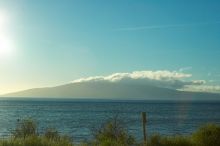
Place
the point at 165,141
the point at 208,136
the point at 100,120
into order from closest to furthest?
the point at 165,141, the point at 208,136, the point at 100,120

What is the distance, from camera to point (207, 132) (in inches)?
741

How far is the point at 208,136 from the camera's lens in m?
18.6

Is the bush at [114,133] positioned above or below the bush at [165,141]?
above

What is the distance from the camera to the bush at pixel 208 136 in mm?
18469

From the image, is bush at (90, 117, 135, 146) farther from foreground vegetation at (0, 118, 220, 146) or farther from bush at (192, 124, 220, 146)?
bush at (192, 124, 220, 146)

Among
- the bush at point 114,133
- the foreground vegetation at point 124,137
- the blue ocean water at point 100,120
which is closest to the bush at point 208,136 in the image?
the foreground vegetation at point 124,137

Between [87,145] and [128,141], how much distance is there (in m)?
2.57

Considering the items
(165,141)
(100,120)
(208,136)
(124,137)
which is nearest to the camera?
(165,141)

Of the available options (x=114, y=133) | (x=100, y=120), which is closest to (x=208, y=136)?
(x=114, y=133)

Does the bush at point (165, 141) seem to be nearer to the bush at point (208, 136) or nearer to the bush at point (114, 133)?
the bush at point (208, 136)

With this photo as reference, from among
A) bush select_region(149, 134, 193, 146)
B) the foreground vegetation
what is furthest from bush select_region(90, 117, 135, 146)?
bush select_region(149, 134, 193, 146)

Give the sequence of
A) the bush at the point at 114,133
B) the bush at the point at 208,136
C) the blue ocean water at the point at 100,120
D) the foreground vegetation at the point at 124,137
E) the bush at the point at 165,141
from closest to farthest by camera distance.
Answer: the foreground vegetation at the point at 124,137 < the bush at the point at 165,141 < the bush at the point at 208,136 < the bush at the point at 114,133 < the blue ocean water at the point at 100,120

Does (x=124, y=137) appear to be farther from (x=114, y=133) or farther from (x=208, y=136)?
(x=208, y=136)

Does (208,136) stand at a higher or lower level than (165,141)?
higher
